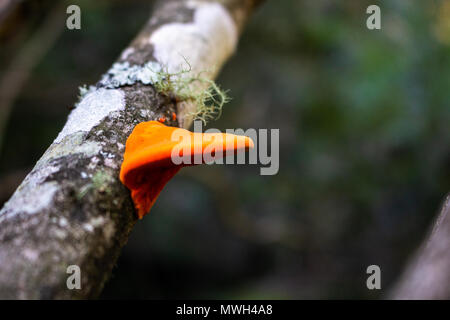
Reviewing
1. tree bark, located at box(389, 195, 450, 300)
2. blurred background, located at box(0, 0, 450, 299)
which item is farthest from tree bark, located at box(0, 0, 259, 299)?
blurred background, located at box(0, 0, 450, 299)

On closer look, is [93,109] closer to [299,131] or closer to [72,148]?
[72,148]

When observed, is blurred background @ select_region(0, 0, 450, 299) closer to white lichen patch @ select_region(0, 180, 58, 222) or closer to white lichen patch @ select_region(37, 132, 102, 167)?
white lichen patch @ select_region(37, 132, 102, 167)

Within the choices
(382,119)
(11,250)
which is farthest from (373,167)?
(11,250)

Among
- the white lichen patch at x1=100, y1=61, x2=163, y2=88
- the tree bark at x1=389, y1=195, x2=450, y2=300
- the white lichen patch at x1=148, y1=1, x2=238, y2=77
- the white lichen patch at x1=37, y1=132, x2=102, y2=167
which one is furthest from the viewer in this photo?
the white lichen patch at x1=148, y1=1, x2=238, y2=77

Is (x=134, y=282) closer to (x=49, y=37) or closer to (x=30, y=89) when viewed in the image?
(x=30, y=89)

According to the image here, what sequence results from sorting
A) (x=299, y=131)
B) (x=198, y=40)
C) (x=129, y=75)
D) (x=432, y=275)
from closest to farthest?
(x=432, y=275), (x=129, y=75), (x=198, y=40), (x=299, y=131)

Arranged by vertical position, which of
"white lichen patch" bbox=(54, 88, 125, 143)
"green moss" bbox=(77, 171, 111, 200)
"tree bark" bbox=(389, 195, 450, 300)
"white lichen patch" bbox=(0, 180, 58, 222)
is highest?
"white lichen patch" bbox=(54, 88, 125, 143)

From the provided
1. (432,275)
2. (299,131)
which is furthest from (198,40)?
(299,131)

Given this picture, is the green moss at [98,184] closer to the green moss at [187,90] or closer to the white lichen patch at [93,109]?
the white lichen patch at [93,109]
